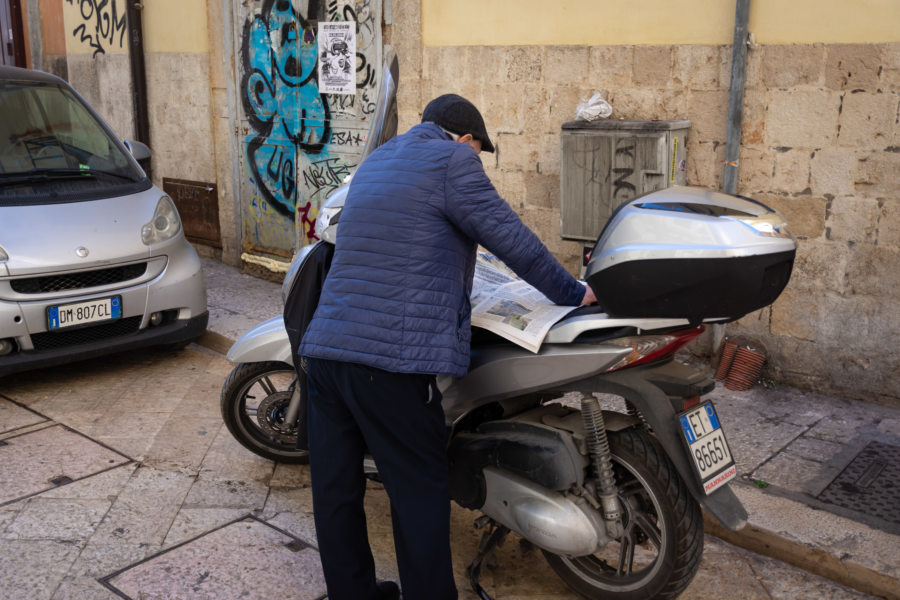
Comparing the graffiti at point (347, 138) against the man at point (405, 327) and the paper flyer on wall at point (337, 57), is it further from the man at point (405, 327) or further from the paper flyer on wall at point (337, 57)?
the man at point (405, 327)

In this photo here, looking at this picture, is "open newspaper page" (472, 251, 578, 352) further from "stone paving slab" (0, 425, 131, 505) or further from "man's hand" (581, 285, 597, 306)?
"stone paving slab" (0, 425, 131, 505)

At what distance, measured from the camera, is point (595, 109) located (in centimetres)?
561

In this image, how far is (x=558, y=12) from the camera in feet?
19.2

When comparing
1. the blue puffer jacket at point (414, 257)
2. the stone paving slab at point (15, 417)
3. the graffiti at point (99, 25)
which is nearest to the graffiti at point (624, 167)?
the blue puffer jacket at point (414, 257)

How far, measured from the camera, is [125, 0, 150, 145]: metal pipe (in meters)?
9.20

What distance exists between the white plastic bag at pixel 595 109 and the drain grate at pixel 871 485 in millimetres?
2478

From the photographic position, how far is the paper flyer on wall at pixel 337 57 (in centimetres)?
725

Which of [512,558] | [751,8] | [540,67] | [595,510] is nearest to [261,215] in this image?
[540,67]

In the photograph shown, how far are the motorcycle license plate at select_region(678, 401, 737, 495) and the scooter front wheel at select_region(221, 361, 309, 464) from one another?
1921 mm

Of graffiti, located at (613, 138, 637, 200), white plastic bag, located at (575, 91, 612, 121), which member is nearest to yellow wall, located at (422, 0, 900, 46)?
white plastic bag, located at (575, 91, 612, 121)

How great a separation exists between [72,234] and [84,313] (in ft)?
1.52

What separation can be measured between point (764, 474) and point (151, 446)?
292 cm

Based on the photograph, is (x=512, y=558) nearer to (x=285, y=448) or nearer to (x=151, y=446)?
(x=285, y=448)

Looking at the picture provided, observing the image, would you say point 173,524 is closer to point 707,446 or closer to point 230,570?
point 230,570
